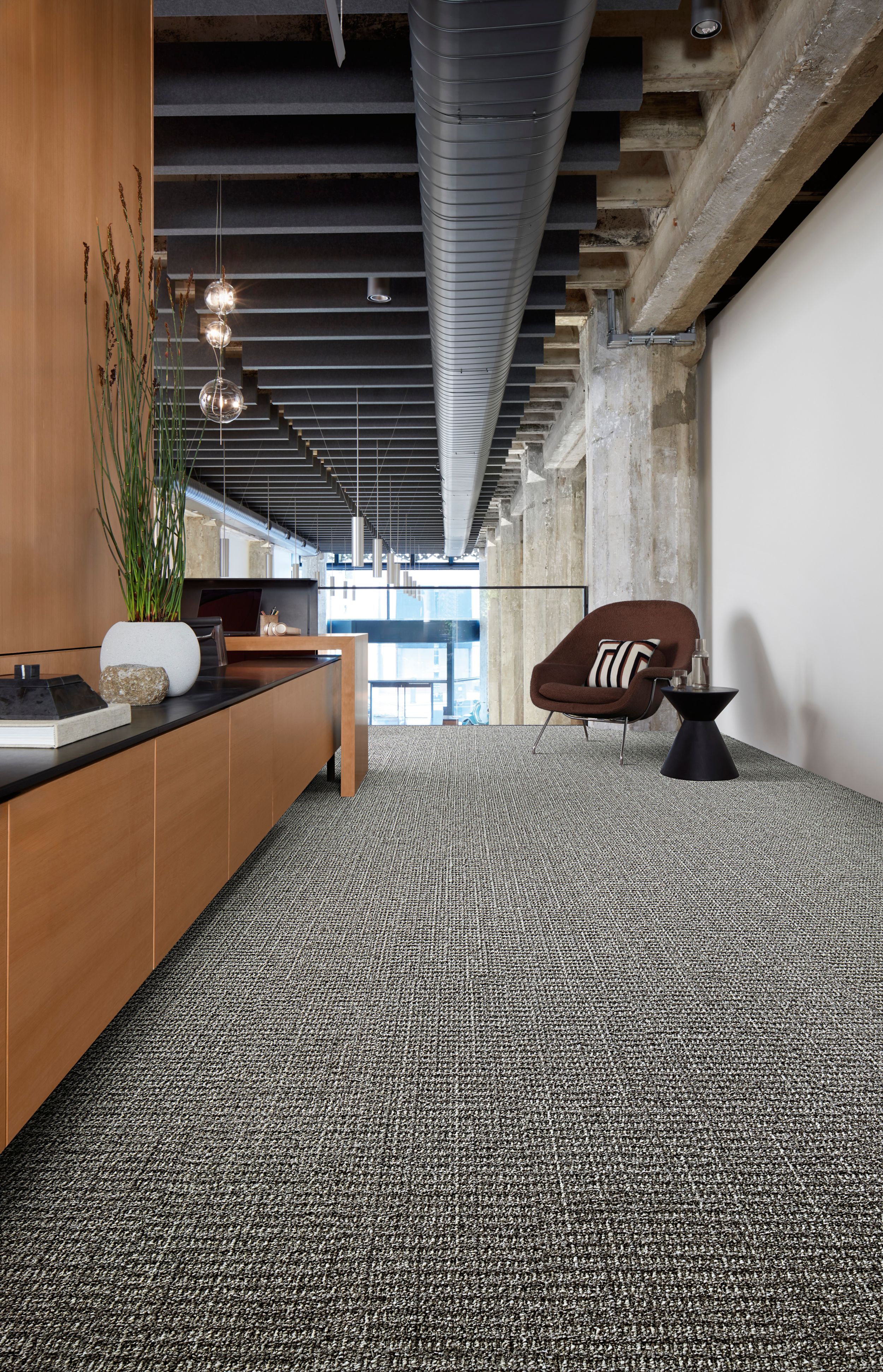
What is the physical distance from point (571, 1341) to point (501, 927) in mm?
1212

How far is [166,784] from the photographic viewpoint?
1.57 metres

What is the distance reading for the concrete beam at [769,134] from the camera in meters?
2.88

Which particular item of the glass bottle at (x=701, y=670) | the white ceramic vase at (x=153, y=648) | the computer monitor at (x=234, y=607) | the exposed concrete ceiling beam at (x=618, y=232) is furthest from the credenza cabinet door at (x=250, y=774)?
the exposed concrete ceiling beam at (x=618, y=232)

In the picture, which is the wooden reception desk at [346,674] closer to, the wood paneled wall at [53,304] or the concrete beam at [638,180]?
the wood paneled wall at [53,304]

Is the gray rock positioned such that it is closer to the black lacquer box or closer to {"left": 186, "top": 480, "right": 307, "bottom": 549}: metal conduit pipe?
the black lacquer box

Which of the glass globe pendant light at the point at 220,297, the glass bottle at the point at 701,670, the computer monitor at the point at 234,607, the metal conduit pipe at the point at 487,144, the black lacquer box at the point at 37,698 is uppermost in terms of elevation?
the metal conduit pipe at the point at 487,144

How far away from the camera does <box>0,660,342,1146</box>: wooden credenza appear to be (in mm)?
1024

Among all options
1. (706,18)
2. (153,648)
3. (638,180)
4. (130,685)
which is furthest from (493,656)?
(130,685)

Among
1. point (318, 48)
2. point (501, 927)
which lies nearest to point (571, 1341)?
point (501, 927)

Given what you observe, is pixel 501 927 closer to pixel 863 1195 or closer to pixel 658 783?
pixel 863 1195

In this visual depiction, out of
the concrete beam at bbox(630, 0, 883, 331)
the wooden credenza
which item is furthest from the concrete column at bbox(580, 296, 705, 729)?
the wooden credenza

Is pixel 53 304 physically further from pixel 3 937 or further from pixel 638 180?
pixel 638 180

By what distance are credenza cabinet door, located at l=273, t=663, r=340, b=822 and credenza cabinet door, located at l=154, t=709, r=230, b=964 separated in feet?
1.98

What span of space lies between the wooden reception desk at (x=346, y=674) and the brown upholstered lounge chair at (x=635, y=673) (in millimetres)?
1037
